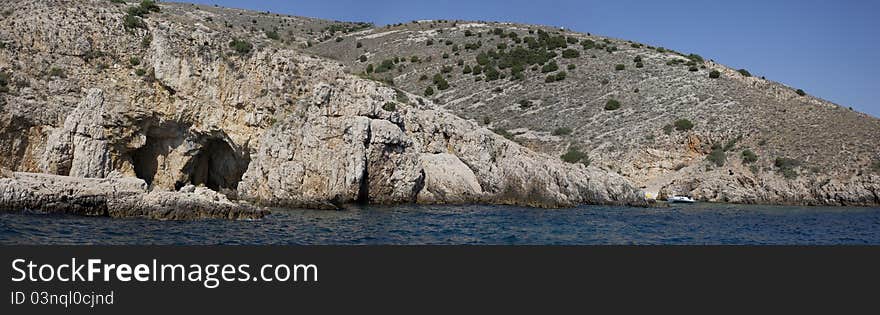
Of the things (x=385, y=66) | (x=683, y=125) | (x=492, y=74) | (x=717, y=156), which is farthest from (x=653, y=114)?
(x=385, y=66)

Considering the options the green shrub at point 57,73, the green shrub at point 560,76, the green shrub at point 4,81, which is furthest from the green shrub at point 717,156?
Result: the green shrub at point 4,81

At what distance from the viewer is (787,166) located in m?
50.3

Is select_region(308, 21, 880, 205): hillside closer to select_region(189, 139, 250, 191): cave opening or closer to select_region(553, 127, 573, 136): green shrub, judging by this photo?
select_region(553, 127, 573, 136): green shrub

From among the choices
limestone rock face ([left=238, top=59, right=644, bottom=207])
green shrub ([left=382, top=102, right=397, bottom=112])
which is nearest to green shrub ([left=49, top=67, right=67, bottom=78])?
limestone rock face ([left=238, top=59, right=644, bottom=207])

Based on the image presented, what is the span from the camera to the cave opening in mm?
33688

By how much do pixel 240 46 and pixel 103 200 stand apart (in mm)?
12757

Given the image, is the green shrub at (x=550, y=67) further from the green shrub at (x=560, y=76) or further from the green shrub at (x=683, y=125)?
Answer: the green shrub at (x=683, y=125)

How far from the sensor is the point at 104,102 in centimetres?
3002

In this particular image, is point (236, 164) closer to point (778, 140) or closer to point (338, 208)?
point (338, 208)

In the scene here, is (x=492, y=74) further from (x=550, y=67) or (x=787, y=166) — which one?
(x=787, y=166)

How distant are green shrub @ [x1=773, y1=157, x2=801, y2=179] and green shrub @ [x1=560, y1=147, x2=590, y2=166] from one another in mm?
12890

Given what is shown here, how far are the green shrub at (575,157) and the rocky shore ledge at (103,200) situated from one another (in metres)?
33.8

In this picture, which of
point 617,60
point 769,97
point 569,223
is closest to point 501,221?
point 569,223
